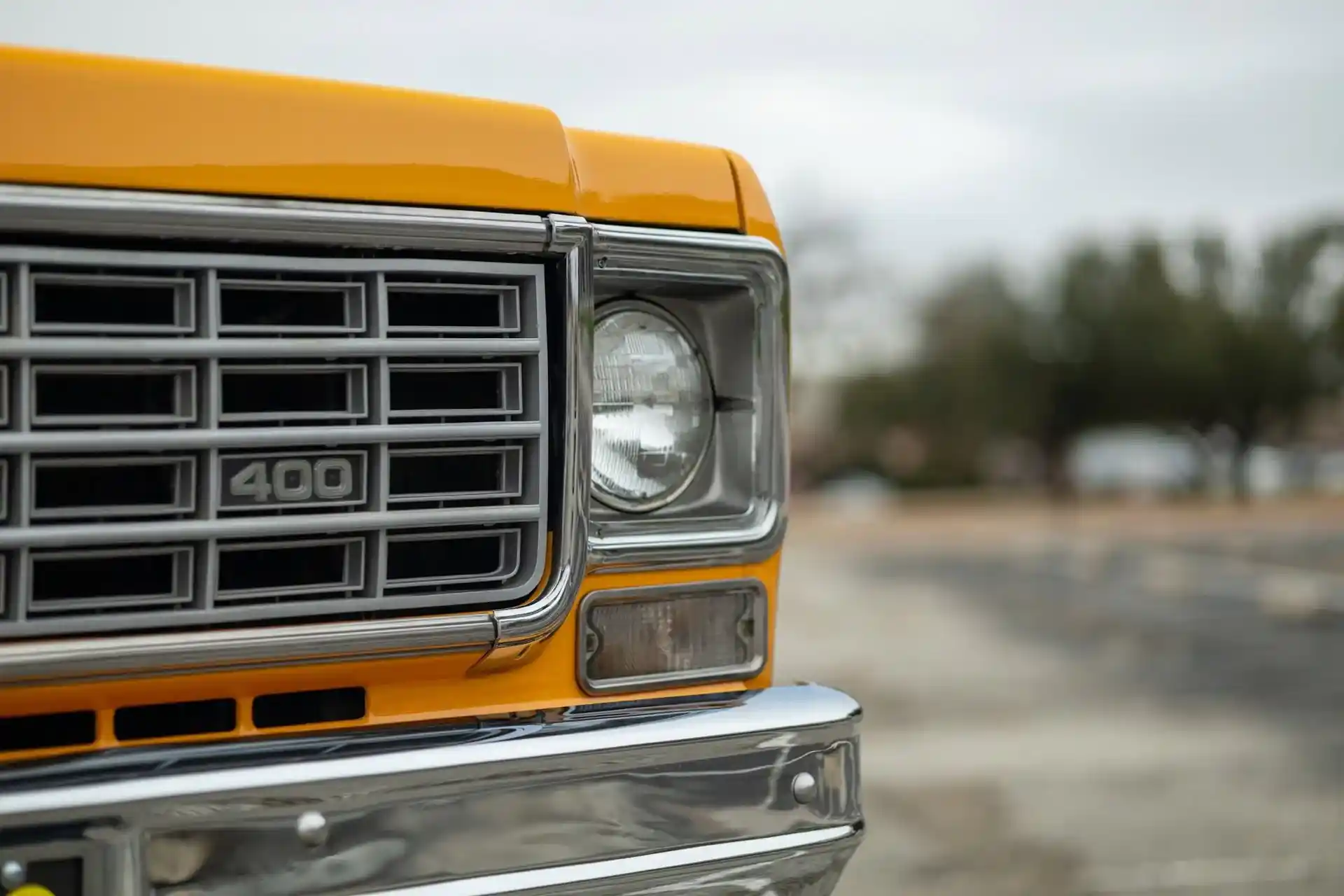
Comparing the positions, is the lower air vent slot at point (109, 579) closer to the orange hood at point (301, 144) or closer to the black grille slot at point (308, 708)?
the black grille slot at point (308, 708)

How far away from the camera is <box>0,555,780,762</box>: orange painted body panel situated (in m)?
1.48

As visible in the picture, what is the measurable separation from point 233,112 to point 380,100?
19 cm

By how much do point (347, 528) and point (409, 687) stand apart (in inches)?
10.3

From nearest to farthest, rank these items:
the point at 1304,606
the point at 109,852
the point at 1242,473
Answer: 1. the point at 109,852
2. the point at 1304,606
3. the point at 1242,473

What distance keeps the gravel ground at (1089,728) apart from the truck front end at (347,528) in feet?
8.26

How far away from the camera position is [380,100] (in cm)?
163

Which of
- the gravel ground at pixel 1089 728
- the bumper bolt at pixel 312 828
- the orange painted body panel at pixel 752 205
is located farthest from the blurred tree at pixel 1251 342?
the bumper bolt at pixel 312 828

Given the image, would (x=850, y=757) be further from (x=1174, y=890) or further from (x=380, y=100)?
(x=1174, y=890)

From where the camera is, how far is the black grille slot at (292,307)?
1.55 metres

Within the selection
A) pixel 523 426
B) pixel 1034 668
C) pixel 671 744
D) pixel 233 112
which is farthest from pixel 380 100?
pixel 1034 668

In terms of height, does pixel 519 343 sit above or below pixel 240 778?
above

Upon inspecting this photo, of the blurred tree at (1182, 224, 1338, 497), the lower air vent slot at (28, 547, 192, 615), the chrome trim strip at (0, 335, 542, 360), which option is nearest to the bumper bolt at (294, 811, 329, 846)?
the lower air vent slot at (28, 547, 192, 615)

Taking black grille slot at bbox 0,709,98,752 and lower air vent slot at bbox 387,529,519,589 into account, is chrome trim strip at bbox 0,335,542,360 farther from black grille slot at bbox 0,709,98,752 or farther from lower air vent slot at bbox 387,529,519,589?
black grille slot at bbox 0,709,98,752

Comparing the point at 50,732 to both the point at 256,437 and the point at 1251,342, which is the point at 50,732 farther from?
the point at 1251,342
